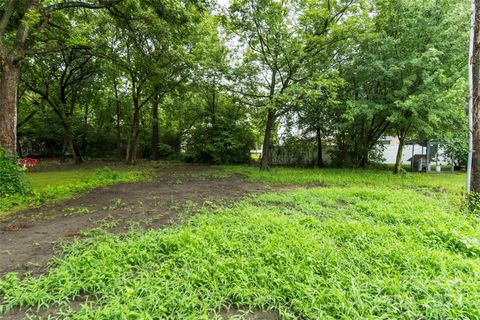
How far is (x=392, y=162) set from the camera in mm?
16172

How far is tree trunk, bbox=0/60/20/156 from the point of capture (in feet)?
15.1

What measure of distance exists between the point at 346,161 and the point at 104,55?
11.5 metres

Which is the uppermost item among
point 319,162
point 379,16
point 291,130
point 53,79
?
point 379,16

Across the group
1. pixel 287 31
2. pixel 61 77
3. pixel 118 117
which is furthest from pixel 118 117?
pixel 287 31

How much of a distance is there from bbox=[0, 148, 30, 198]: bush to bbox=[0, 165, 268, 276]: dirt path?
1182 millimetres

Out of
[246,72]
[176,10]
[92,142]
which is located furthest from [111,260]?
[92,142]

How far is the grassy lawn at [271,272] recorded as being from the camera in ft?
5.50

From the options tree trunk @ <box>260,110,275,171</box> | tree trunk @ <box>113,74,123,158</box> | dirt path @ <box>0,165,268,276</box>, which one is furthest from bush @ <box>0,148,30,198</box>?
tree trunk @ <box>113,74,123,158</box>

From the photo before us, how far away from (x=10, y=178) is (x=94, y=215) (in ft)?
8.07

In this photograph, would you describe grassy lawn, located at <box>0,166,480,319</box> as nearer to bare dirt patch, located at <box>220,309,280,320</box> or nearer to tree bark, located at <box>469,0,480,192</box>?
bare dirt patch, located at <box>220,309,280,320</box>

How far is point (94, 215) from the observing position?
12.2 ft

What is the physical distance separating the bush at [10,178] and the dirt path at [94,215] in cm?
118

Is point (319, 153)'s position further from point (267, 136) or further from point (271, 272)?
point (271, 272)

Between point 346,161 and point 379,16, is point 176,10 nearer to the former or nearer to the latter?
point 379,16
